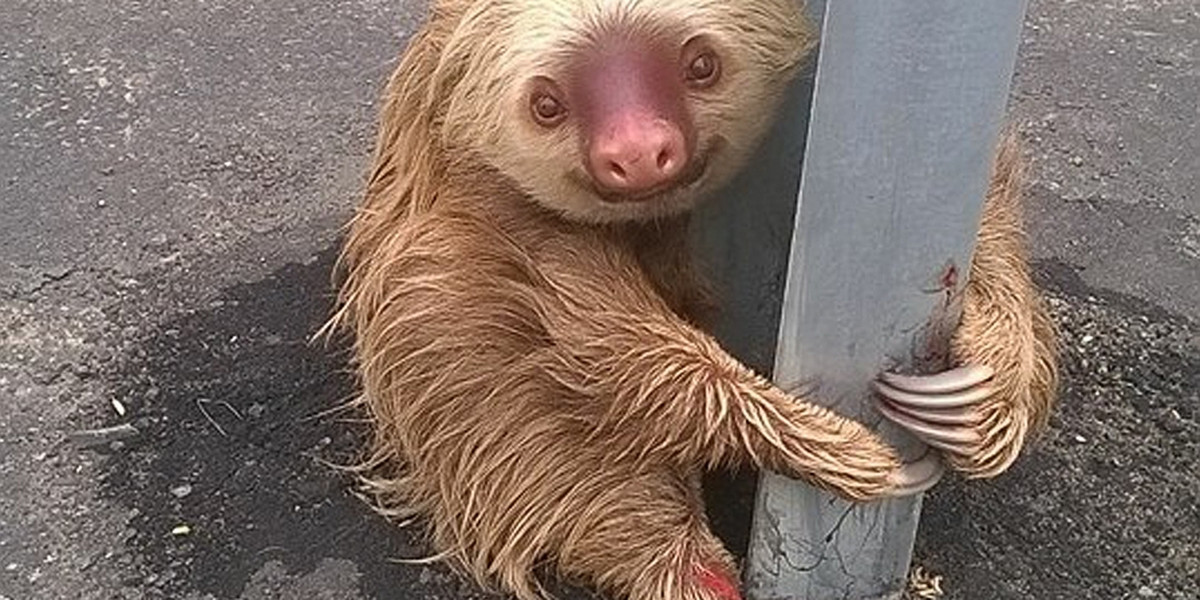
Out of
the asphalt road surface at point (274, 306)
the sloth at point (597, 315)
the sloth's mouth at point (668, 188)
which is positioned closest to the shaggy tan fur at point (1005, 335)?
the sloth at point (597, 315)

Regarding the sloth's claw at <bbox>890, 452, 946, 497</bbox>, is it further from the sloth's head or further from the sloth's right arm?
the sloth's head

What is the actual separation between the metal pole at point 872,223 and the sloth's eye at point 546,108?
341mm

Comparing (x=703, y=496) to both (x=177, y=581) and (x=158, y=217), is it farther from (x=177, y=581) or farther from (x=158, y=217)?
(x=158, y=217)

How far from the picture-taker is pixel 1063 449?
3.08m

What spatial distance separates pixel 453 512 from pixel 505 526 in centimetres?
11

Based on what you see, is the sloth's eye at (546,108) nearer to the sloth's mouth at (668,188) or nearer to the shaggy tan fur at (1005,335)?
the sloth's mouth at (668,188)

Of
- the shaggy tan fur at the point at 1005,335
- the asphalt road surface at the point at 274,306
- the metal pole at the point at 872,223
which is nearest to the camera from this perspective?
the metal pole at the point at 872,223

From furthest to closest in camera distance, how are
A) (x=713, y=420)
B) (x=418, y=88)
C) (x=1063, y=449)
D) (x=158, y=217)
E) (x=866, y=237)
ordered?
(x=158, y=217) < (x=1063, y=449) < (x=418, y=88) < (x=713, y=420) < (x=866, y=237)

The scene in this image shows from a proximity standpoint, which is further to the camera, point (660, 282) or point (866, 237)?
point (660, 282)

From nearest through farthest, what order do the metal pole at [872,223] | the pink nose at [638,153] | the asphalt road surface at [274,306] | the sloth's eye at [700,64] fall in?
the metal pole at [872,223], the pink nose at [638,153], the sloth's eye at [700,64], the asphalt road surface at [274,306]

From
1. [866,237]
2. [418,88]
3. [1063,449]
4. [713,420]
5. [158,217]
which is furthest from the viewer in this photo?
[158,217]

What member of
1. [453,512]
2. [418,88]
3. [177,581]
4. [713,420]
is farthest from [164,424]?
[713,420]

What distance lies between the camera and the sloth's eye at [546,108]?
2.37m

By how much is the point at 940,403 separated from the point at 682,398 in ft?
1.17
